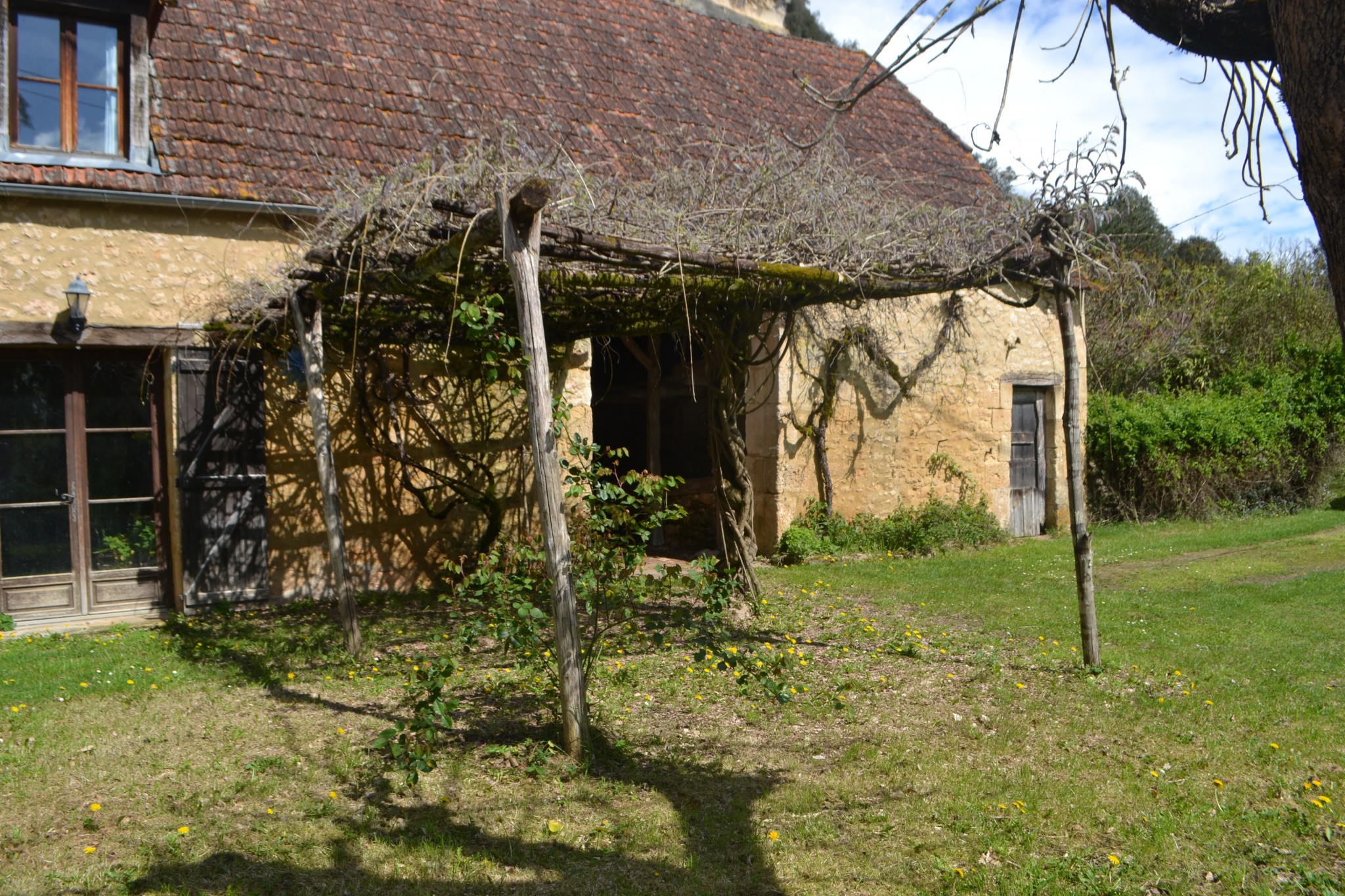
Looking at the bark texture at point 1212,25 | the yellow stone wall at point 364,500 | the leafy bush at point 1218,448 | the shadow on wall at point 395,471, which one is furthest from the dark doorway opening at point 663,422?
the bark texture at point 1212,25

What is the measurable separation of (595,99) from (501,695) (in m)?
6.74

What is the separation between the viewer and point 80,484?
6.73 m

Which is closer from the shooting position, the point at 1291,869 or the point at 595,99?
the point at 1291,869

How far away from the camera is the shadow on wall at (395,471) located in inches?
285

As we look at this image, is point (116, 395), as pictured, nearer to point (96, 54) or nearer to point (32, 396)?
point (32, 396)

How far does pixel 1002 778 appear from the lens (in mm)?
3764

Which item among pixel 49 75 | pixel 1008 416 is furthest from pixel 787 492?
pixel 49 75

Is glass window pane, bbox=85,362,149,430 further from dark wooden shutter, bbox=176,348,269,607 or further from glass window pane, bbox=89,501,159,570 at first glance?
glass window pane, bbox=89,501,159,570

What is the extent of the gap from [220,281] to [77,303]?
93cm

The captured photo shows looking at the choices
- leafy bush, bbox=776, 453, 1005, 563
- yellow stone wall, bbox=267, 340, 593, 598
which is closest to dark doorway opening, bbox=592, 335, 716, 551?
leafy bush, bbox=776, 453, 1005, 563

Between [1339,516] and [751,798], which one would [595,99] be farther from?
[1339,516]

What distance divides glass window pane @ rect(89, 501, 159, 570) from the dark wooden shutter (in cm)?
48

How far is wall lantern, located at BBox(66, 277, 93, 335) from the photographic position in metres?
6.36

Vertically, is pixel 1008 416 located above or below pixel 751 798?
above
